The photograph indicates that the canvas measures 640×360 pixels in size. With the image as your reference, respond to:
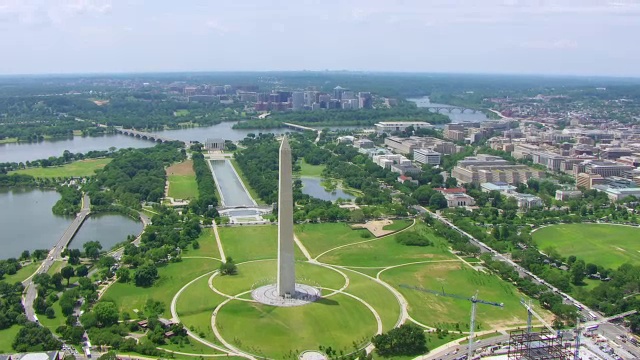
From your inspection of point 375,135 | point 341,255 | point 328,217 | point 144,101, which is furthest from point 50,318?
point 144,101

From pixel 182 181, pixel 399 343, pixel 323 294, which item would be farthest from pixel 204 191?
pixel 399 343

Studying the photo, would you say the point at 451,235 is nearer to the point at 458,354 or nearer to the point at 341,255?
the point at 341,255

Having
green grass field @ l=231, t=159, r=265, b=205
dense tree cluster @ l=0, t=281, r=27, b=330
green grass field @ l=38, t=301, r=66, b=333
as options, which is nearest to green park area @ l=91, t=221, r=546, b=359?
green grass field @ l=38, t=301, r=66, b=333

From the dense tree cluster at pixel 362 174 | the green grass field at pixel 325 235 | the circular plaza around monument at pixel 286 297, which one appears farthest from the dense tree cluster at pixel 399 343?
the dense tree cluster at pixel 362 174

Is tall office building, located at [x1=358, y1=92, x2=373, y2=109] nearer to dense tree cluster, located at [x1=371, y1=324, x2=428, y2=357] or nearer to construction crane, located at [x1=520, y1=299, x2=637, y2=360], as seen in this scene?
construction crane, located at [x1=520, y1=299, x2=637, y2=360]

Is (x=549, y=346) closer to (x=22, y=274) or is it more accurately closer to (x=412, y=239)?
(x=412, y=239)

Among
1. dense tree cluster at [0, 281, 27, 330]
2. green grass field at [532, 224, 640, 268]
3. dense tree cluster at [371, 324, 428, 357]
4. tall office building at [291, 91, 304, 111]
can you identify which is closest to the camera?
dense tree cluster at [371, 324, 428, 357]

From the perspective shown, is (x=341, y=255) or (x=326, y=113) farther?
(x=326, y=113)
